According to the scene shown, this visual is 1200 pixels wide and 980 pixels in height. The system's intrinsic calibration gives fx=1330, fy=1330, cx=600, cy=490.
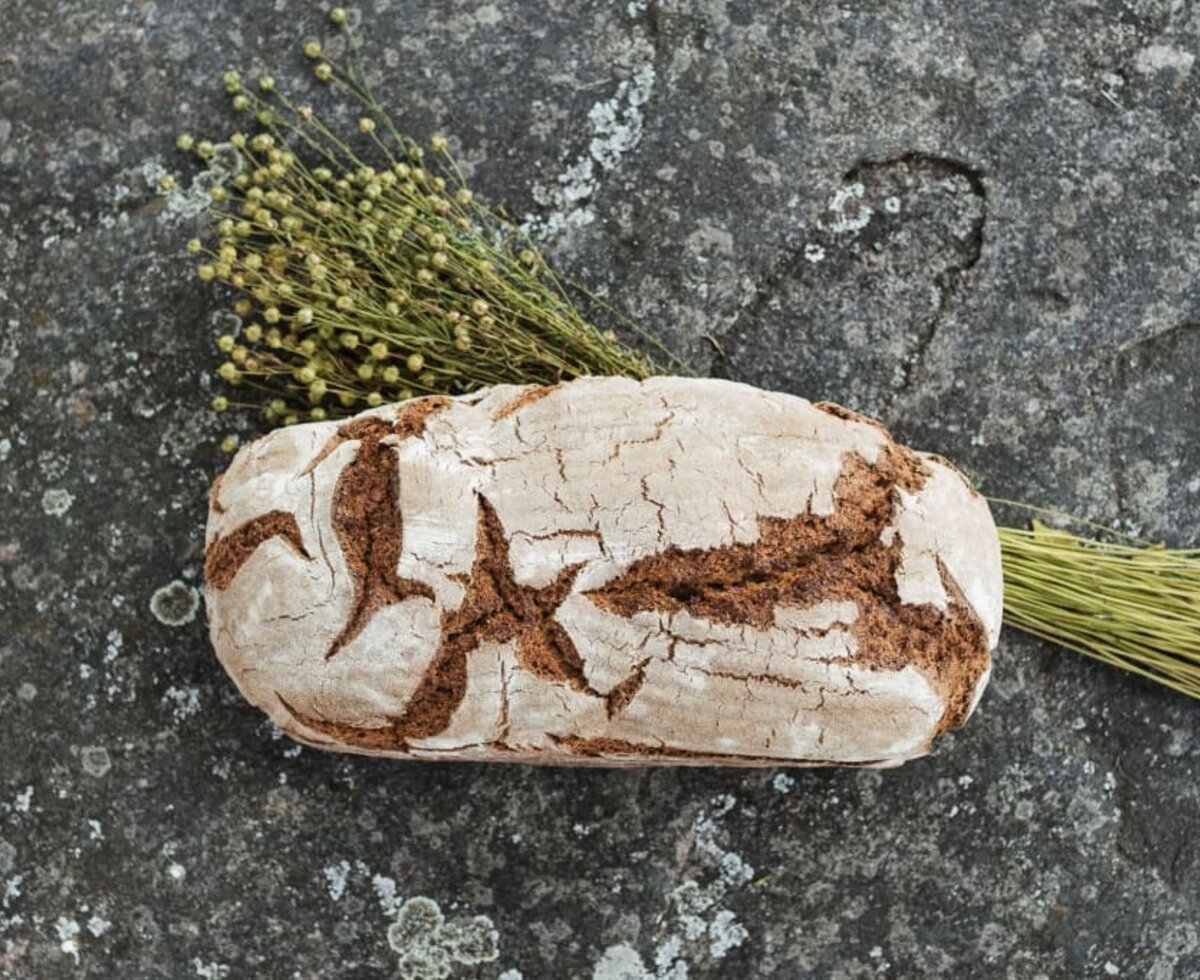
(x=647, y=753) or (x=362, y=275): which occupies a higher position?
(x=362, y=275)

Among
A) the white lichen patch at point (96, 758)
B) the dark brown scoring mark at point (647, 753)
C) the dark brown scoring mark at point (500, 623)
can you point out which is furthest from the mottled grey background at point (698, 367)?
the dark brown scoring mark at point (500, 623)

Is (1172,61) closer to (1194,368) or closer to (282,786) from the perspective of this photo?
(1194,368)

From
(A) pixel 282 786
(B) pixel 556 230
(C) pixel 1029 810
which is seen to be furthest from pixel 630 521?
(C) pixel 1029 810

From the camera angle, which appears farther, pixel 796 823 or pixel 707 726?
pixel 796 823

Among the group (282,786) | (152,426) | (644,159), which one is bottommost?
(282,786)

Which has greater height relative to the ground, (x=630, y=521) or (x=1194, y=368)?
(x=1194, y=368)

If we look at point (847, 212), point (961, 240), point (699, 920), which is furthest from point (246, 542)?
point (961, 240)

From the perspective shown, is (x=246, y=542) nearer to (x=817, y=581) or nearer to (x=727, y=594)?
(x=727, y=594)
